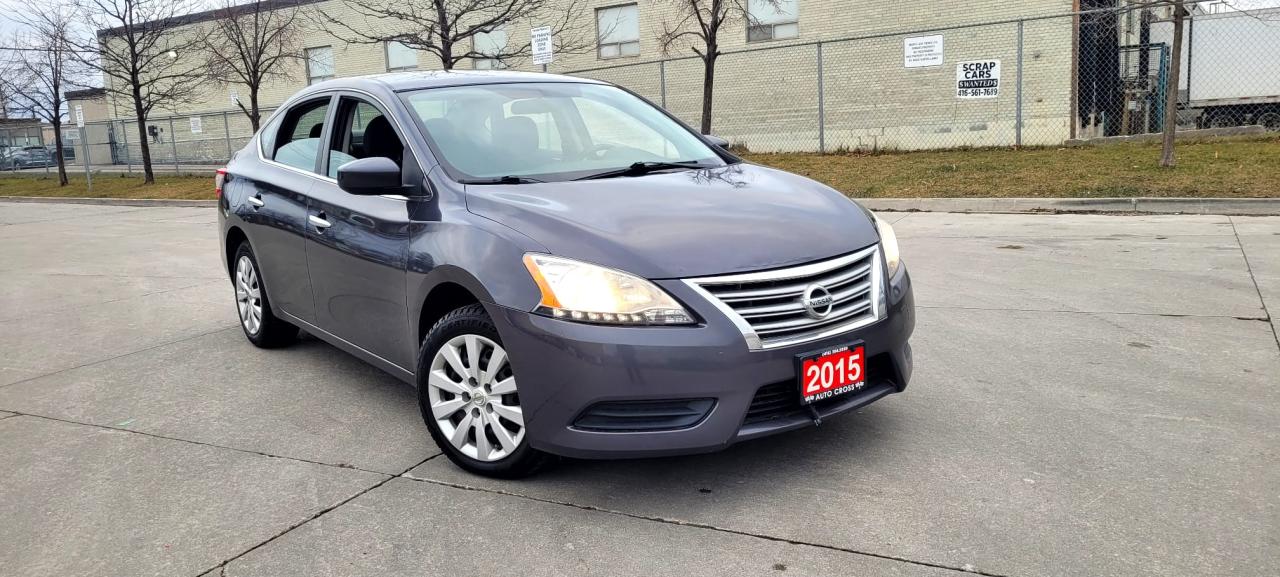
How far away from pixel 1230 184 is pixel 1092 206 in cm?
165

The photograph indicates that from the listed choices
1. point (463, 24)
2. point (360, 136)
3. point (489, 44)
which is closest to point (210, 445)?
point (360, 136)

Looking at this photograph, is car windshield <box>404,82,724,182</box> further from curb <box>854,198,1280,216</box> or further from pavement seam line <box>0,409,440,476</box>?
curb <box>854,198,1280,216</box>

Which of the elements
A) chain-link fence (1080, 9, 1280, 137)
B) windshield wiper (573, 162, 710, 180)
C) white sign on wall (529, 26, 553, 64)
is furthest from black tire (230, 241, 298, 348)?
chain-link fence (1080, 9, 1280, 137)

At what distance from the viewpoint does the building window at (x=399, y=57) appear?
31.1 m

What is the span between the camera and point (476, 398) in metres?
3.65

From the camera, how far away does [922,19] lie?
2205 cm

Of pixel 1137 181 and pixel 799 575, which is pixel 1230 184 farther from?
pixel 799 575

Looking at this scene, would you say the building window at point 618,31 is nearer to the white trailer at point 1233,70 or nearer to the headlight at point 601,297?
the white trailer at point 1233,70

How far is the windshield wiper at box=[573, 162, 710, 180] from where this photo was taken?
13.7 feet

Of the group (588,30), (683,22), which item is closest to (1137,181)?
(683,22)

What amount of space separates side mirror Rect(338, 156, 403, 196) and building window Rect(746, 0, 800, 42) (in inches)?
815

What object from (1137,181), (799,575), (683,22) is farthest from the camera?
(683,22)

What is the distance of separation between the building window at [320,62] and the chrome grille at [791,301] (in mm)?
32959

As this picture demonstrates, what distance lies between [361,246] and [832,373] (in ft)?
7.11
